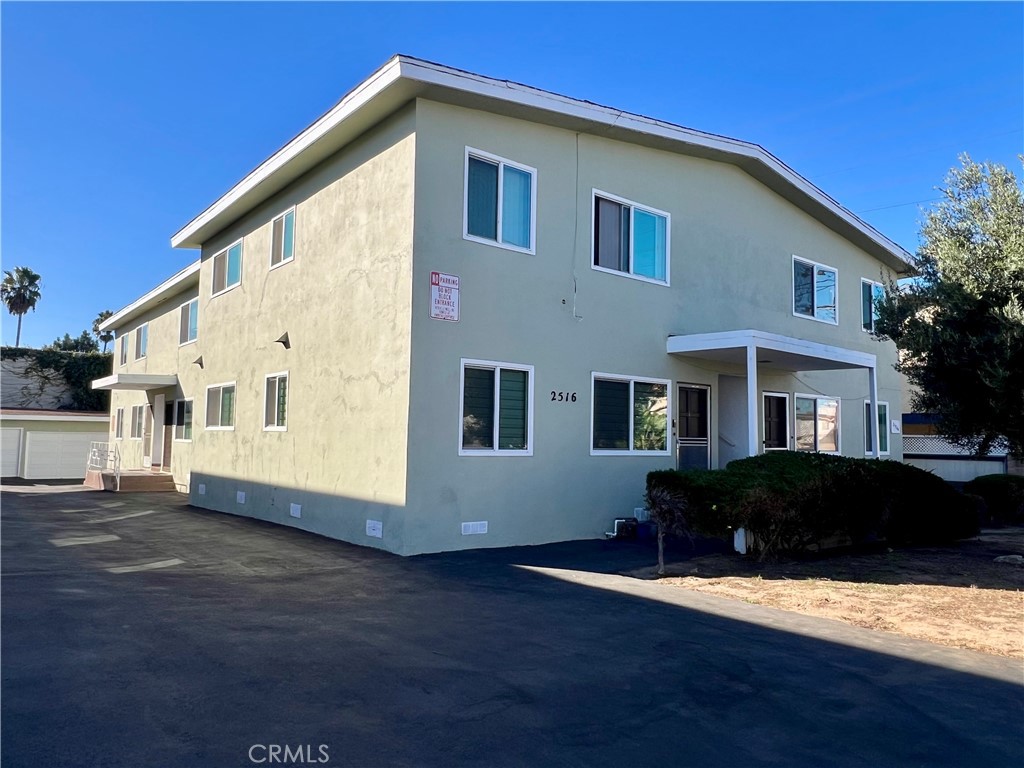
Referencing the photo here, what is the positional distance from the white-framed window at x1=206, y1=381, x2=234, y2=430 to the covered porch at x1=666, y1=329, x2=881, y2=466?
934cm

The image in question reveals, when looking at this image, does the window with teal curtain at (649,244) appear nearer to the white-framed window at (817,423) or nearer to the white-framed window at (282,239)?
the white-framed window at (817,423)

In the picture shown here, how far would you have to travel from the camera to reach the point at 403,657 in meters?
5.73

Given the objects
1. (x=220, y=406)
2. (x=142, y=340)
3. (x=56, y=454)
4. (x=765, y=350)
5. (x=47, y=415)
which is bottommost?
(x=56, y=454)

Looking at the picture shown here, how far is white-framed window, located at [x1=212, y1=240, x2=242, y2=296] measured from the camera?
650 inches

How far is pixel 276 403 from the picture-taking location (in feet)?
46.3

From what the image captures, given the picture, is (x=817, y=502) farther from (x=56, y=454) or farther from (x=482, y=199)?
(x=56, y=454)

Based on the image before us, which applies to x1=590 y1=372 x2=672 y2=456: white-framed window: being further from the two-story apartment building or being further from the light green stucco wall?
the light green stucco wall

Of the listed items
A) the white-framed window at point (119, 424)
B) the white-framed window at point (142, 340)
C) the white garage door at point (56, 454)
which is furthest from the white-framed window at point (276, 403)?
the white garage door at point (56, 454)

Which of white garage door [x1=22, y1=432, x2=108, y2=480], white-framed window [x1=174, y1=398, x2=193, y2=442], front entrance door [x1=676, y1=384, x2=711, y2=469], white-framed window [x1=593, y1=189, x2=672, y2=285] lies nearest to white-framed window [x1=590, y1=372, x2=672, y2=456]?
front entrance door [x1=676, y1=384, x2=711, y2=469]

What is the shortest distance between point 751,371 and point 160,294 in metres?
18.5

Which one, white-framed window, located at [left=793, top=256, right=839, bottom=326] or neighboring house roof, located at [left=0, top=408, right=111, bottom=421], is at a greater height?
white-framed window, located at [left=793, top=256, right=839, bottom=326]

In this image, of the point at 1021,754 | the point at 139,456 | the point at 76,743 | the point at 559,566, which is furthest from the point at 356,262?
the point at 139,456

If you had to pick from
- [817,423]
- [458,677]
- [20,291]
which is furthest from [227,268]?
[20,291]

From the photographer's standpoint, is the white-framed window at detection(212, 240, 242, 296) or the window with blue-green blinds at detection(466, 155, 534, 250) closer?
the window with blue-green blinds at detection(466, 155, 534, 250)
